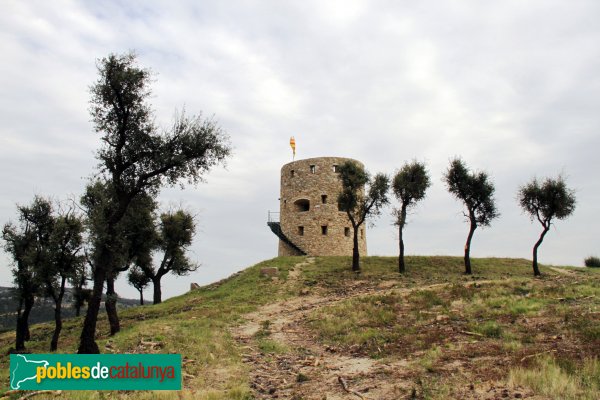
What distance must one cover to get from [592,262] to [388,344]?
4684 cm

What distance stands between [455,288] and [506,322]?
321 inches

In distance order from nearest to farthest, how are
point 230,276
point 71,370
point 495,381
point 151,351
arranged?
point 495,381 < point 71,370 < point 151,351 < point 230,276

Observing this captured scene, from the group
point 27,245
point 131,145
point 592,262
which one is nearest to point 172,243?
point 27,245

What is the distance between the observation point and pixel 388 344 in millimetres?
13352

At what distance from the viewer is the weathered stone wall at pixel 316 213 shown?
4512 centimetres

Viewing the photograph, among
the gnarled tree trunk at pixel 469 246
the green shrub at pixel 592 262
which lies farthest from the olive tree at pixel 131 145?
the green shrub at pixel 592 262

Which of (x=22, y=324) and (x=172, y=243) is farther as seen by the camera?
(x=172, y=243)

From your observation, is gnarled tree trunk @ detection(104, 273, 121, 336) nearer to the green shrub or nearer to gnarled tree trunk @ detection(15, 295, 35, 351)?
gnarled tree trunk @ detection(15, 295, 35, 351)

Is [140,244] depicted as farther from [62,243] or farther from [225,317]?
[225,317]

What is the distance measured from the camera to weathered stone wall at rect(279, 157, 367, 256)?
45.1m

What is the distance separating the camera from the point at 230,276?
38062mm

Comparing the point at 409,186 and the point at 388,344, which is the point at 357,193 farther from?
the point at 388,344

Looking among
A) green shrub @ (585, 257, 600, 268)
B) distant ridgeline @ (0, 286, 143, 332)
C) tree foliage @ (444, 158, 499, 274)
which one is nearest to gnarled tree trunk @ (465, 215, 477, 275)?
tree foliage @ (444, 158, 499, 274)

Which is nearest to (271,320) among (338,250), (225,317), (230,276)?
(225,317)
